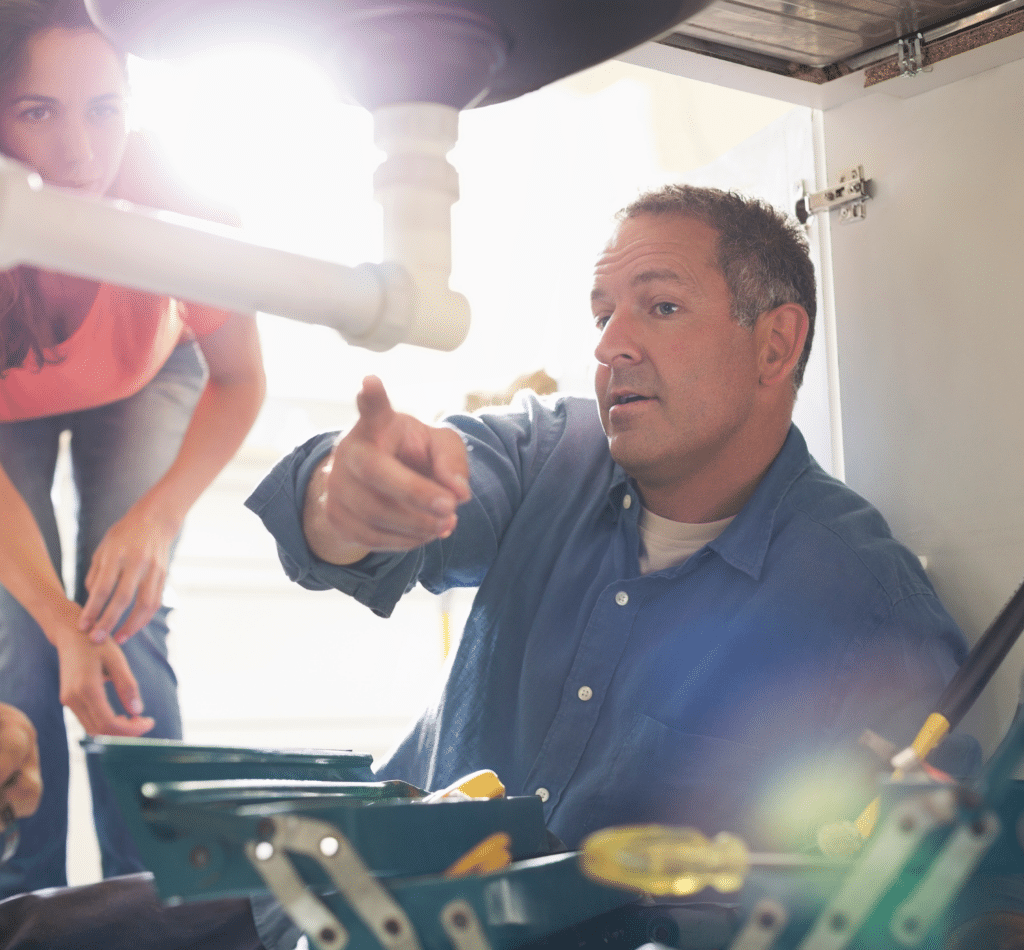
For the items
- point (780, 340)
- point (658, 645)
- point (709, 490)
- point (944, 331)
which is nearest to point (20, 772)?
point (658, 645)

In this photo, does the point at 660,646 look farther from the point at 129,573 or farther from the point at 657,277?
the point at 129,573

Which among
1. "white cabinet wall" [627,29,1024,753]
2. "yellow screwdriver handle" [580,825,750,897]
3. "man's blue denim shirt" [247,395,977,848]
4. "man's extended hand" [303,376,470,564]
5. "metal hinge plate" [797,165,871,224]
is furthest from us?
"metal hinge plate" [797,165,871,224]

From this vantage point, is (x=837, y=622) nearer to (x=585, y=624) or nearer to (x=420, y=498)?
(x=585, y=624)

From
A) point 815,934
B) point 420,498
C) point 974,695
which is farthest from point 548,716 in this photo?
point 815,934

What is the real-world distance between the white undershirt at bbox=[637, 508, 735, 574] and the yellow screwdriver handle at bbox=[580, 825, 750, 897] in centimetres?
68

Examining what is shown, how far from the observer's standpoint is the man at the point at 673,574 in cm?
99

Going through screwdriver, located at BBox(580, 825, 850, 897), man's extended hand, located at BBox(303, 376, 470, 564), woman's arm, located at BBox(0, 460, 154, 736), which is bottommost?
screwdriver, located at BBox(580, 825, 850, 897)

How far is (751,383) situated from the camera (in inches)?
47.0

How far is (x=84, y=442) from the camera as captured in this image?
1080 mm

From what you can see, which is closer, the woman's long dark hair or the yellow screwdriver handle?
the yellow screwdriver handle

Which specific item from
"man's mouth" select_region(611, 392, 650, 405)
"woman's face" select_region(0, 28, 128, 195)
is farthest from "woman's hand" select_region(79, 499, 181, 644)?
"man's mouth" select_region(611, 392, 650, 405)

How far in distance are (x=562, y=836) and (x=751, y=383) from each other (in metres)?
0.51

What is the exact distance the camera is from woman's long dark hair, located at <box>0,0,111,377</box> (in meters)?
1.05

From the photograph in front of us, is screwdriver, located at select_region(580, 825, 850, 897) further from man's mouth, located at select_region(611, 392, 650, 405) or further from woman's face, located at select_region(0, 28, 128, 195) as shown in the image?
woman's face, located at select_region(0, 28, 128, 195)
